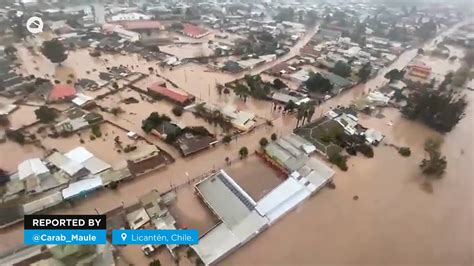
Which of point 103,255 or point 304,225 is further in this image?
point 304,225

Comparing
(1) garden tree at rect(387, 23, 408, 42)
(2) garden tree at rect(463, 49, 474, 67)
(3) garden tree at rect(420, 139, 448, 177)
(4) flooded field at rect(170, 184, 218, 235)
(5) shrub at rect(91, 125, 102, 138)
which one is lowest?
(4) flooded field at rect(170, 184, 218, 235)

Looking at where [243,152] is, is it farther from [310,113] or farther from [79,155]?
[79,155]

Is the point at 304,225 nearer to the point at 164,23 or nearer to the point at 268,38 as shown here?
the point at 268,38

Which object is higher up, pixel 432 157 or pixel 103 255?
pixel 432 157

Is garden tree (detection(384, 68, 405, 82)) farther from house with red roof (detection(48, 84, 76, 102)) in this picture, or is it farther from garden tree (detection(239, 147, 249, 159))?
house with red roof (detection(48, 84, 76, 102))

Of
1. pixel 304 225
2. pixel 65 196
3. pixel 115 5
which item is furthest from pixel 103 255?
pixel 115 5

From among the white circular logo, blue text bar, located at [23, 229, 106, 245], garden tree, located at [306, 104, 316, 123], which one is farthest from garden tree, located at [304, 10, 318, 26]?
blue text bar, located at [23, 229, 106, 245]
